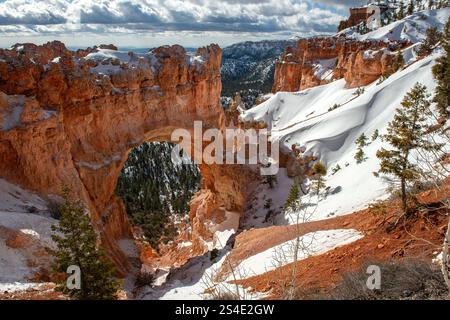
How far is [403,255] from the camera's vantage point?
32.7 ft

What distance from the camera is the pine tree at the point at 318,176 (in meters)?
23.1

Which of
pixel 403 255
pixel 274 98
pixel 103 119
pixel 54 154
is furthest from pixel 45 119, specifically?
pixel 274 98

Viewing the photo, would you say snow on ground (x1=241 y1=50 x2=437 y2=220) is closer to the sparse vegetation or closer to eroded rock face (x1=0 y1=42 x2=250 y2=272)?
the sparse vegetation

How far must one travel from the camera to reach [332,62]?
190 feet

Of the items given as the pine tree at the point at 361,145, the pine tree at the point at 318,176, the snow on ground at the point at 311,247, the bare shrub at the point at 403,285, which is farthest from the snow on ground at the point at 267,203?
the bare shrub at the point at 403,285

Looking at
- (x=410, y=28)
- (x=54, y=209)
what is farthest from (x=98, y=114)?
(x=410, y=28)

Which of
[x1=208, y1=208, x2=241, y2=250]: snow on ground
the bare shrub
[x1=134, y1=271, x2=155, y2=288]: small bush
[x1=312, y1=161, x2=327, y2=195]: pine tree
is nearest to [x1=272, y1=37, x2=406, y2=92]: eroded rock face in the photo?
[x1=312, y1=161, x2=327, y2=195]: pine tree

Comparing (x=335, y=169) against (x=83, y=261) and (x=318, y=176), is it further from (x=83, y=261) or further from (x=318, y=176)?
(x=83, y=261)

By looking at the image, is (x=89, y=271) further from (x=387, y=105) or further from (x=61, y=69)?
(x=387, y=105)

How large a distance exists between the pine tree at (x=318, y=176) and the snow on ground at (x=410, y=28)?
4088 centimetres

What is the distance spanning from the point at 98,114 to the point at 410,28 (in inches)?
2233

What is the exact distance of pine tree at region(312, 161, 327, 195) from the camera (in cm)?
2314

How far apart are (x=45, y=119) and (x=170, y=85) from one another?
1183 centimetres
